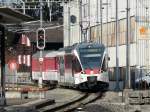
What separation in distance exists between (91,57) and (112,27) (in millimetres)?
27474

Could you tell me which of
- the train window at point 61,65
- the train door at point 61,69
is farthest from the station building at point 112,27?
the train window at point 61,65

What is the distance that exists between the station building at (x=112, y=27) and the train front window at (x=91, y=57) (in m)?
6.07

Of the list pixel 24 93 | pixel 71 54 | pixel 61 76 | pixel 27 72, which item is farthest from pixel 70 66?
pixel 27 72

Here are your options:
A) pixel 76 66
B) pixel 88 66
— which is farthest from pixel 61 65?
pixel 88 66

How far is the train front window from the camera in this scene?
4462cm

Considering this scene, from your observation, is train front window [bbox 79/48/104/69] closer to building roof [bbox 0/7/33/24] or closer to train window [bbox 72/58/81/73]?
train window [bbox 72/58/81/73]

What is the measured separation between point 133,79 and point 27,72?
31598mm

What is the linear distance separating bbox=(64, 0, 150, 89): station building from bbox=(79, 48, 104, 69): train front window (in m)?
6.07

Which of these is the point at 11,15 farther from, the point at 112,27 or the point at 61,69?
the point at 112,27

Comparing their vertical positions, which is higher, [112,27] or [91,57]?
[112,27]

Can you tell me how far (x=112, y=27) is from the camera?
71875mm

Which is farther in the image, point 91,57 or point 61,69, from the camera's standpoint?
point 61,69

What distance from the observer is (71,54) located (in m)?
46.5

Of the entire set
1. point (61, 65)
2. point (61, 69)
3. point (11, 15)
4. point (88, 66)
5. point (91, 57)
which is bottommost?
point (61, 69)
